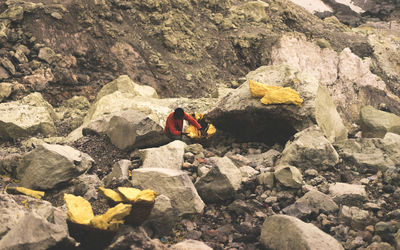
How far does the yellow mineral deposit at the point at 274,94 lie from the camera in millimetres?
6309

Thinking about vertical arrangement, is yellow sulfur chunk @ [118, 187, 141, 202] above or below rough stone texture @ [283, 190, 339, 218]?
above

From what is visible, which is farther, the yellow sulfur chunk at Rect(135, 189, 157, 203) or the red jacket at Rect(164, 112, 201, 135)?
the red jacket at Rect(164, 112, 201, 135)

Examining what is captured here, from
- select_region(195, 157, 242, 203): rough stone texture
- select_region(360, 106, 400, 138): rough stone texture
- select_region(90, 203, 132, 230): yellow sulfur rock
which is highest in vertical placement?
select_region(90, 203, 132, 230): yellow sulfur rock

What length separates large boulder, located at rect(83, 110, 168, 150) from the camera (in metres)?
6.04

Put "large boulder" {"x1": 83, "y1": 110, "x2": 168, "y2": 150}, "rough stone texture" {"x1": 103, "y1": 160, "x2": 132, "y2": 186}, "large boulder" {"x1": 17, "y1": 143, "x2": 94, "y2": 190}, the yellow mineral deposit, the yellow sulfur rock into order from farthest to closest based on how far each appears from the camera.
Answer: the yellow mineral deposit < "large boulder" {"x1": 83, "y1": 110, "x2": 168, "y2": 150} < "rough stone texture" {"x1": 103, "y1": 160, "x2": 132, "y2": 186} < "large boulder" {"x1": 17, "y1": 143, "x2": 94, "y2": 190} < the yellow sulfur rock

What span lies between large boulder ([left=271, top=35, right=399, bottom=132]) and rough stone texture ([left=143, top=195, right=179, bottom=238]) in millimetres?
10209

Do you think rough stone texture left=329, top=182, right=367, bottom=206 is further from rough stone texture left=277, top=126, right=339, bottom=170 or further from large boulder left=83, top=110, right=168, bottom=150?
large boulder left=83, top=110, right=168, bottom=150

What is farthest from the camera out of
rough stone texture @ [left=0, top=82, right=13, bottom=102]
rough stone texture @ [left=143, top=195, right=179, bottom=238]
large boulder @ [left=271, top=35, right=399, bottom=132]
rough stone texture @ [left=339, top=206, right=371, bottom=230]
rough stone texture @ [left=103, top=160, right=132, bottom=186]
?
large boulder @ [left=271, top=35, right=399, bottom=132]

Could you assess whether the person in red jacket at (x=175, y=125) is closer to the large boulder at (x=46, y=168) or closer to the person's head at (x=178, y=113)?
the person's head at (x=178, y=113)

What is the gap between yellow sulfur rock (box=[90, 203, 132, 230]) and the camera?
3049mm

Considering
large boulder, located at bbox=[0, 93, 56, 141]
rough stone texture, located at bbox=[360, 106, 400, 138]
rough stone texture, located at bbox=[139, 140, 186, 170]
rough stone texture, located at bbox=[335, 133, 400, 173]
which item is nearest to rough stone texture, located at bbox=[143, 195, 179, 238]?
rough stone texture, located at bbox=[139, 140, 186, 170]

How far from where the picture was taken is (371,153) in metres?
5.54

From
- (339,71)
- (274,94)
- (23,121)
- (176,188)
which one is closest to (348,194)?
(176,188)

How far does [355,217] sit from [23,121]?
686 centimetres
